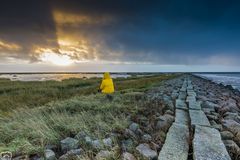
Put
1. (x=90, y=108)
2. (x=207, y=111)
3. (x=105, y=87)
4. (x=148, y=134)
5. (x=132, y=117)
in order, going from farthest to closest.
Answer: (x=105, y=87) < (x=90, y=108) < (x=207, y=111) < (x=132, y=117) < (x=148, y=134)

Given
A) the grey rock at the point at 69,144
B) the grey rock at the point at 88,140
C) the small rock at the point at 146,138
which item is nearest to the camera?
the grey rock at the point at 69,144

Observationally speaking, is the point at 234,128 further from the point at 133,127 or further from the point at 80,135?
the point at 80,135

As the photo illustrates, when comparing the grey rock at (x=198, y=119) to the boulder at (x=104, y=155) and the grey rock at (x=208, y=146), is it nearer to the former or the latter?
the grey rock at (x=208, y=146)

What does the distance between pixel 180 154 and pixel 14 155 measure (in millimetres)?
2528

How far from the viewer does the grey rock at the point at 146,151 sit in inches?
102

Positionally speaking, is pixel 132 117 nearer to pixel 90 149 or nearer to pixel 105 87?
pixel 90 149

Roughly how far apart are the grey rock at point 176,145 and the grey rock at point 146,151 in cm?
10

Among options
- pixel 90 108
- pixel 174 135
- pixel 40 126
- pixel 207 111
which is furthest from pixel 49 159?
pixel 207 111

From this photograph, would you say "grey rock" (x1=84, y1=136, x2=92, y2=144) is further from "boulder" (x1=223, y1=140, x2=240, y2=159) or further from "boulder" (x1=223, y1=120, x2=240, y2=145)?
"boulder" (x1=223, y1=120, x2=240, y2=145)

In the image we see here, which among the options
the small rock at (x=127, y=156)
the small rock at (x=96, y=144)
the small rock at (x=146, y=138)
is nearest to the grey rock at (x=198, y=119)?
the small rock at (x=146, y=138)

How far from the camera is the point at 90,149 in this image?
9.38ft

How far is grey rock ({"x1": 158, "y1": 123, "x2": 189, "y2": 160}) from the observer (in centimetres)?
262

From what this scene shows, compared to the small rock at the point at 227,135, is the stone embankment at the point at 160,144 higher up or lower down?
higher up

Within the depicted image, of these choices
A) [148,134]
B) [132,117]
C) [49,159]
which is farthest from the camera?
[132,117]
